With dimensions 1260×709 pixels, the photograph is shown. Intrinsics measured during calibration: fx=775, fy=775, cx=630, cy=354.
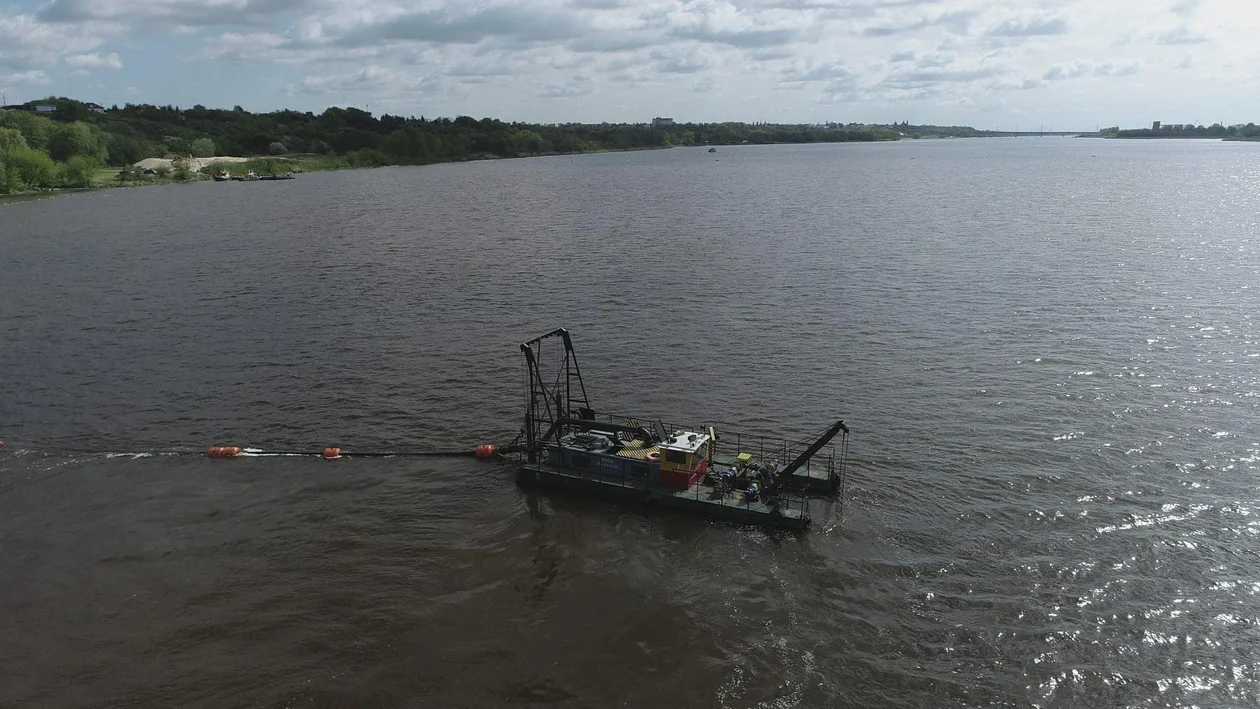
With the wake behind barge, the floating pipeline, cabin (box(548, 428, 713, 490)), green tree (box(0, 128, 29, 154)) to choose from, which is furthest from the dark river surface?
green tree (box(0, 128, 29, 154))

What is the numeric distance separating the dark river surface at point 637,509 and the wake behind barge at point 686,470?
1.13 meters

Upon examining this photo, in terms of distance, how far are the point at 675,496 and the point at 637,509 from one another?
2112mm

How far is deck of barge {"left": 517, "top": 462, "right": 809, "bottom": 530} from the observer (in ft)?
123

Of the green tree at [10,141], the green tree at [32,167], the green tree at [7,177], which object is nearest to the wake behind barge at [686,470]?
the green tree at [7,177]

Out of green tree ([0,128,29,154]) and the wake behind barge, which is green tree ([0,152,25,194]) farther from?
the wake behind barge

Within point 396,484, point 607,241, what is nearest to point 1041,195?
point 607,241

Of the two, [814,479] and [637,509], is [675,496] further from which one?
[814,479]

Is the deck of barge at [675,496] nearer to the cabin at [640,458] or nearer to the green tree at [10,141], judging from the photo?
the cabin at [640,458]

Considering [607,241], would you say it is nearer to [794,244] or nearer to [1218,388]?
[794,244]

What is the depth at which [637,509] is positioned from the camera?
39.7 m

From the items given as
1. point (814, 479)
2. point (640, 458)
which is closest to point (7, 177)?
point (640, 458)

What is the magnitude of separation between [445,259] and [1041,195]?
137m

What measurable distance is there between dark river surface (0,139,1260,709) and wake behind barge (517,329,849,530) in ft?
3.70

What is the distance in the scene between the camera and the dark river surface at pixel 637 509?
28.7m
